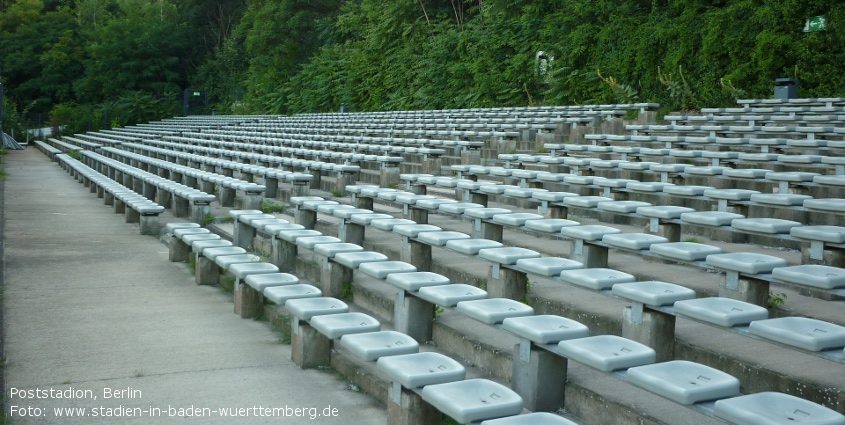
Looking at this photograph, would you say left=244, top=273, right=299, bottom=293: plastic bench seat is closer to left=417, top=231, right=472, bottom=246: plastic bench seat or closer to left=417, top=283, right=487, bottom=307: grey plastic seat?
left=417, top=231, right=472, bottom=246: plastic bench seat

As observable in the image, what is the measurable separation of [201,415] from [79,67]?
4541 centimetres

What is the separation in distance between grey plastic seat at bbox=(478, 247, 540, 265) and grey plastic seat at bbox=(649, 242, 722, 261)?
2.12 feet

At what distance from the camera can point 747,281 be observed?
3.35m

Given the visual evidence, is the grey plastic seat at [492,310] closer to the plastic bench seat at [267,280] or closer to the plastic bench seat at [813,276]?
the plastic bench seat at [813,276]

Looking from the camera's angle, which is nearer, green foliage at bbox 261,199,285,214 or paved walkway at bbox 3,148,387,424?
paved walkway at bbox 3,148,387,424

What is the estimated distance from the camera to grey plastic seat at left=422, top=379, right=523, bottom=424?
234 centimetres

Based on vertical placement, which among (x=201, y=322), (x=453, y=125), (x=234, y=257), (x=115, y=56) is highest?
(x=115, y=56)

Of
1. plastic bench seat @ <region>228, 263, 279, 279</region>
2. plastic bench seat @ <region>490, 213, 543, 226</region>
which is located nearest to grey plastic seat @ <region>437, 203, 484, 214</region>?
plastic bench seat @ <region>490, 213, 543, 226</region>

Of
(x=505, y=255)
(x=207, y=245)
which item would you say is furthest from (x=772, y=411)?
(x=207, y=245)

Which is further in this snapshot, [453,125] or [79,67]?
[79,67]

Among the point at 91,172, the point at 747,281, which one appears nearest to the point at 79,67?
the point at 91,172

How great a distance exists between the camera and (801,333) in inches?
96.8

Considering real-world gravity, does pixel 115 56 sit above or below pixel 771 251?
above

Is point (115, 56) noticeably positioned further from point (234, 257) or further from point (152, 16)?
point (234, 257)
